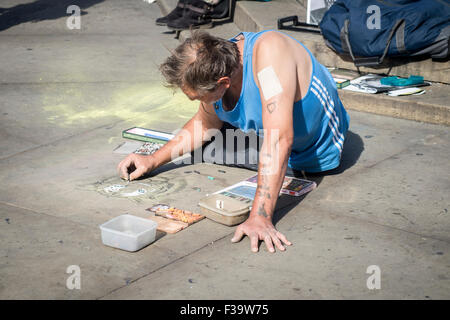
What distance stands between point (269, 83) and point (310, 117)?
47 cm

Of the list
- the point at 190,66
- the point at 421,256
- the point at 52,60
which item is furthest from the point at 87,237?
the point at 52,60

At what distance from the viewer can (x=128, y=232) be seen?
2912mm

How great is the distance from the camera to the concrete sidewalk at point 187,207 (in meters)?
2.58

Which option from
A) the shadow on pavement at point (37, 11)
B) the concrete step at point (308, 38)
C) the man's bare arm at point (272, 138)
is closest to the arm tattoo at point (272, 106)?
the man's bare arm at point (272, 138)

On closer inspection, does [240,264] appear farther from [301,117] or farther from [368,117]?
[368,117]

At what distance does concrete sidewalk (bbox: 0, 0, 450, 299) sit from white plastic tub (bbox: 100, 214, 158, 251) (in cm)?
5

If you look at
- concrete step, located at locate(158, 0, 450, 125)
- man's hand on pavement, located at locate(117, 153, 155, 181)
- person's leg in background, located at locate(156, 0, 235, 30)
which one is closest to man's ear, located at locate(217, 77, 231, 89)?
man's hand on pavement, located at locate(117, 153, 155, 181)

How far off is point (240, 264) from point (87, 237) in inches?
31.9

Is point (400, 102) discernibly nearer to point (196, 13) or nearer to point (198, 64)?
point (198, 64)

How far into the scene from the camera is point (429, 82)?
5086mm

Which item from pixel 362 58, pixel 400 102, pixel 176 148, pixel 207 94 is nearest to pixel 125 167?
pixel 176 148

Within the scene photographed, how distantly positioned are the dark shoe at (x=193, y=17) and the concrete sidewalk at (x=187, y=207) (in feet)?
5.42

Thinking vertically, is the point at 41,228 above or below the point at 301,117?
below

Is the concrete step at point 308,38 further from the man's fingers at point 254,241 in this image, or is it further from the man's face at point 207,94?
the man's fingers at point 254,241
